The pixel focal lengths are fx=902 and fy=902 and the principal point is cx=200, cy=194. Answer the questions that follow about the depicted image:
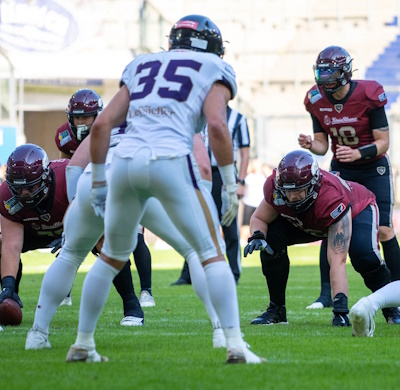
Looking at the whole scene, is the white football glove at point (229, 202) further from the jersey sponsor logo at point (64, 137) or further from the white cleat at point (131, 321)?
the jersey sponsor logo at point (64, 137)

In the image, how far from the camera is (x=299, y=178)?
5699 millimetres

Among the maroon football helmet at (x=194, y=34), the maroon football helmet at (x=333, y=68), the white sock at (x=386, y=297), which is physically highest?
the maroon football helmet at (x=194, y=34)

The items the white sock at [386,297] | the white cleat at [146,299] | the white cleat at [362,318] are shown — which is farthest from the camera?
the white cleat at [146,299]

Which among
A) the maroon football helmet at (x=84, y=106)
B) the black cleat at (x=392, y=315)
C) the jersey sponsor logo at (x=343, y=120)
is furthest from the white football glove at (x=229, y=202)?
the jersey sponsor logo at (x=343, y=120)

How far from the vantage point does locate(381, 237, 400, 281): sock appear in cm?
664

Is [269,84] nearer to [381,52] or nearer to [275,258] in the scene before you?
[381,52]

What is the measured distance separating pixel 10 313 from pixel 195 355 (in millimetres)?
1803

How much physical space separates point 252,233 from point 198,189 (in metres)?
1.92

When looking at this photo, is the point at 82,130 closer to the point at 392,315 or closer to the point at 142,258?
the point at 142,258

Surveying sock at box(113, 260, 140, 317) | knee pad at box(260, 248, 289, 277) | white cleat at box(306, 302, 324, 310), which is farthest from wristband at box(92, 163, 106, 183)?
white cleat at box(306, 302, 324, 310)

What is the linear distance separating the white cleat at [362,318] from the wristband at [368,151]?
1.81 m

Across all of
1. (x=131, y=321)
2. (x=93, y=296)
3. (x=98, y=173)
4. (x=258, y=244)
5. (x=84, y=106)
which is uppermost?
(x=98, y=173)

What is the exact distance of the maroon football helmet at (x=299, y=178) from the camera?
5.70m

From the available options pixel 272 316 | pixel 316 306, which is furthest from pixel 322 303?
pixel 272 316
